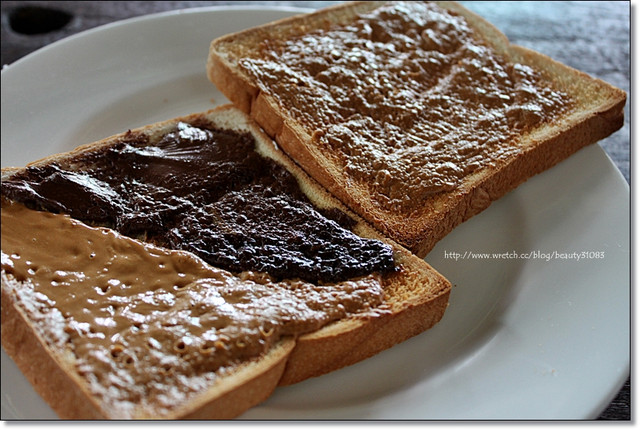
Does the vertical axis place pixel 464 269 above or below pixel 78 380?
above

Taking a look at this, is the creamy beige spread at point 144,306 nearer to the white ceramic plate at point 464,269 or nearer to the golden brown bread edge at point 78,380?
the golden brown bread edge at point 78,380

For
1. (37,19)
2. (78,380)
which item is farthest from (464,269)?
(37,19)

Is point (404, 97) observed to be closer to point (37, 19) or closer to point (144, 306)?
point (144, 306)

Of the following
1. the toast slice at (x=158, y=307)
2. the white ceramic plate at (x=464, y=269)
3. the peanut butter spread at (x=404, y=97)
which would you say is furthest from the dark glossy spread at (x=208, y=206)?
the white ceramic plate at (x=464, y=269)

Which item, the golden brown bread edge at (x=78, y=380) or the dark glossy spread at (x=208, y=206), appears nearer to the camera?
the golden brown bread edge at (x=78, y=380)

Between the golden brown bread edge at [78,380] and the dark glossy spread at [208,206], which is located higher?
the dark glossy spread at [208,206]

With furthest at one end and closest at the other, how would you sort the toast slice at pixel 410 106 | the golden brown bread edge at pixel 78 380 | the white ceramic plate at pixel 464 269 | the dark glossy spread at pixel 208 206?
the toast slice at pixel 410 106 < the dark glossy spread at pixel 208 206 < the white ceramic plate at pixel 464 269 < the golden brown bread edge at pixel 78 380

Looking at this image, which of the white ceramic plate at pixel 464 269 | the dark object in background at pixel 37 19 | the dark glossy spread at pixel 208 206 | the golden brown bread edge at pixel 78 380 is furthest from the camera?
→ the dark object in background at pixel 37 19
